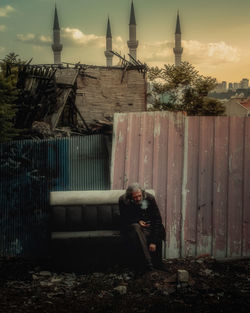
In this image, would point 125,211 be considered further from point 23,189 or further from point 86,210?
point 23,189

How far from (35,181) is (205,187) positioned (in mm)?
2611

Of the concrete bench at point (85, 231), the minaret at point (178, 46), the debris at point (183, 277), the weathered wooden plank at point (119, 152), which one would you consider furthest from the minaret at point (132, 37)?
the debris at point (183, 277)

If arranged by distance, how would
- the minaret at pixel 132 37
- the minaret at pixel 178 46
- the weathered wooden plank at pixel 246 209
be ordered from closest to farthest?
the weathered wooden plank at pixel 246 209 → the minaret at pixel 132 37 → the minaret at pixel 178 46

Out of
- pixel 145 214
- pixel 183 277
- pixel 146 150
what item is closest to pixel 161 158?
pixel 146 150

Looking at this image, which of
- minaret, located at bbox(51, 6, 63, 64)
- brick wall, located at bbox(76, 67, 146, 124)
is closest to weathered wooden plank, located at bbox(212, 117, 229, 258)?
brick wall, located at bbox(76, 67, 146, 124)

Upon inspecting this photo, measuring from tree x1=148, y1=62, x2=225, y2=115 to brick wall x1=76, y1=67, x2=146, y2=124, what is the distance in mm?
1209

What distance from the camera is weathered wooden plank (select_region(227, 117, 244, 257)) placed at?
5.44 m

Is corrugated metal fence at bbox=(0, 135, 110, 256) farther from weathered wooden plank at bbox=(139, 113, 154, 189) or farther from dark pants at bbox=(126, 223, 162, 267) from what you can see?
dark pants at bbox=(126, 223, 162, 267)

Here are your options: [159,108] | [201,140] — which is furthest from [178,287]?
[159,108]

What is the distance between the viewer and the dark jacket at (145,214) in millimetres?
5062

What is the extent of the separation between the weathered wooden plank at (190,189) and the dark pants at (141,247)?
0.60 metres

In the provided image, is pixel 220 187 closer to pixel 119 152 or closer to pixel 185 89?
pixel 119 152

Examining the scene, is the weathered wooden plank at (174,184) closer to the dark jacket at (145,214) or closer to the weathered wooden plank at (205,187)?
the weathered wooden plank at (205,187)

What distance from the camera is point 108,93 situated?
22.8 metres
